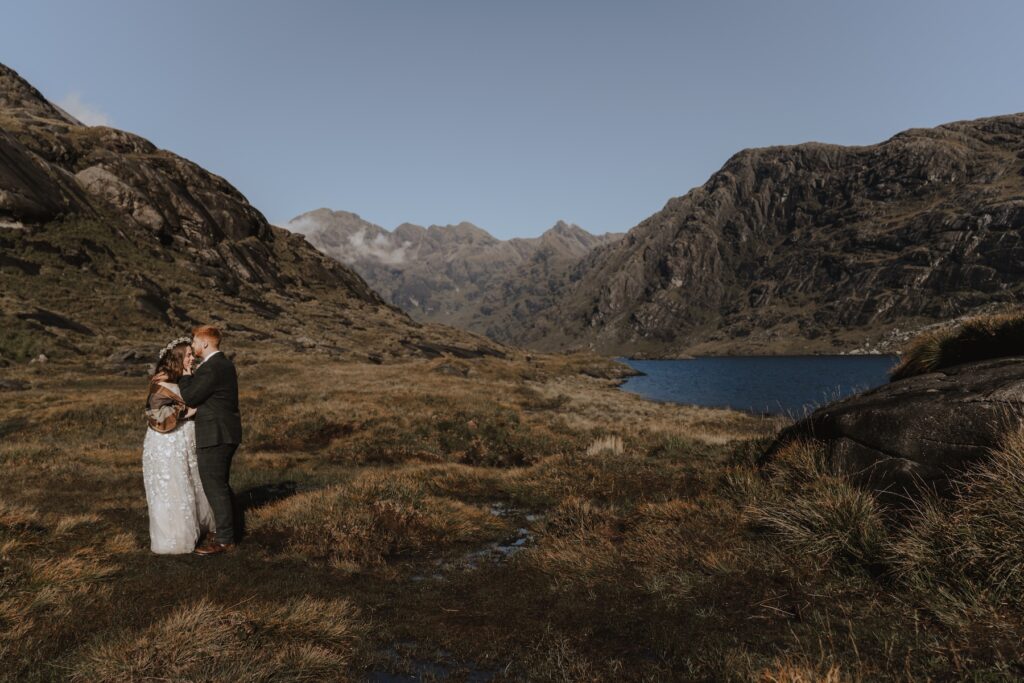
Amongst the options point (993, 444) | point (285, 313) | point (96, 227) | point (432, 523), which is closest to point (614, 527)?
point (432, 523)

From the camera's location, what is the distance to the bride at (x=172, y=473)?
25.6 feet

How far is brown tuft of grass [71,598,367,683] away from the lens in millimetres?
4164

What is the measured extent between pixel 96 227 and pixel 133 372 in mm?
47490

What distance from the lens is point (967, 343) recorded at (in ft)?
34.0

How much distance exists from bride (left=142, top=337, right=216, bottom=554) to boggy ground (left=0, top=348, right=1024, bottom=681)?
0.46 m

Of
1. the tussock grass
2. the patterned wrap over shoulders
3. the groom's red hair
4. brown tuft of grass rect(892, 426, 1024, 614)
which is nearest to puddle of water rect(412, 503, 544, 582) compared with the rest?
the patterned wrap over shoulders

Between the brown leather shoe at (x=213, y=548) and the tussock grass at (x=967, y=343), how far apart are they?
45.2 feet

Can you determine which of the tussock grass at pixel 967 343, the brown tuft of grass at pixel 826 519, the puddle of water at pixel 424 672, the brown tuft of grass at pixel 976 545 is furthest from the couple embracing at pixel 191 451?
the tussock grass at pixel 967 343

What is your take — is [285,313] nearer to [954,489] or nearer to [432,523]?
[432,523]

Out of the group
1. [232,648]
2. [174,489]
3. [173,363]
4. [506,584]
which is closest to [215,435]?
[174,489]

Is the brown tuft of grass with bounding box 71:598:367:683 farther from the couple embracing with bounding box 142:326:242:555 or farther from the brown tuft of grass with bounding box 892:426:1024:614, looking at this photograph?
the brown tuft of grass with bounding box 892:426:1024:614

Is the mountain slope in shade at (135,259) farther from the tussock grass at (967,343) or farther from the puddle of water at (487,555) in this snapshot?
the tussock grass at (967,343)

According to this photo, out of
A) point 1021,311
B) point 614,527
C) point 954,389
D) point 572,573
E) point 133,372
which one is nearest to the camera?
point 572,573

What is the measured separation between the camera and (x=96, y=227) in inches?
2589
